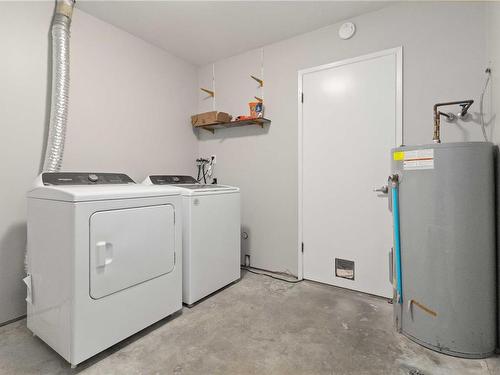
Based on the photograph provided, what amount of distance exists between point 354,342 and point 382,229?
3.18 feet

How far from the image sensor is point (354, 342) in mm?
1644

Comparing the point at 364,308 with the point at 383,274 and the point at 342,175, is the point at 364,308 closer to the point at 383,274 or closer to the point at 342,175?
the point at 383,274

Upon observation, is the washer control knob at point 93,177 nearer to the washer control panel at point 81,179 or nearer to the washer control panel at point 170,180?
the washer control panel at point 81,179

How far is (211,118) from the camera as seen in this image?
293cm

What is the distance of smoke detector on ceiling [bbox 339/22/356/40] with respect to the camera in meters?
2.33

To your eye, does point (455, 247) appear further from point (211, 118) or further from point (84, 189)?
point (211, 118)

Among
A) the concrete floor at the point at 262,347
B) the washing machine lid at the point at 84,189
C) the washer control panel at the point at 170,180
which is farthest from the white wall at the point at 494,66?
the washer control panel at the point at 170,180

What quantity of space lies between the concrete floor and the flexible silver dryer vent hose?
122 centimetres

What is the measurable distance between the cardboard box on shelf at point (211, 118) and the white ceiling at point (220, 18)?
2.36ft

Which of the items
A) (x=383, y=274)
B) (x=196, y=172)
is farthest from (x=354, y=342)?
(x=196, y=172)

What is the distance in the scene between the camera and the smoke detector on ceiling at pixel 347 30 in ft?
7.64

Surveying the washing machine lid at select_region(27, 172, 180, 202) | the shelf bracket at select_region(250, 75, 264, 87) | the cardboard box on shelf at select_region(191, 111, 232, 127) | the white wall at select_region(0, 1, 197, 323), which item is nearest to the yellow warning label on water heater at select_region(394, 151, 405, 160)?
the washing machine lid at select_region(27, 172, 180, 202)

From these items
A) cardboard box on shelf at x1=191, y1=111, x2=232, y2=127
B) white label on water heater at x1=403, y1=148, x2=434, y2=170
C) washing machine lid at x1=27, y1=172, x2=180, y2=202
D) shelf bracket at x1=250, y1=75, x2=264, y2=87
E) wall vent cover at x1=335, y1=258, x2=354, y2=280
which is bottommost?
wall vent cover at x1=335, y1=258, x2=354, y2=280

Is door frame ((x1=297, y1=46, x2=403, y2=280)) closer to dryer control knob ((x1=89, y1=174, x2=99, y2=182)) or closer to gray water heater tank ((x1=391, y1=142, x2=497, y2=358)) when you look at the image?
gray water heater tank ((x1=391, y1=142, x2=497, y2=358))
